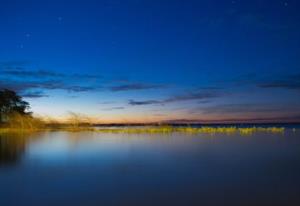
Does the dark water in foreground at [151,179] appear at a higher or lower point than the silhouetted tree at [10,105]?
lower

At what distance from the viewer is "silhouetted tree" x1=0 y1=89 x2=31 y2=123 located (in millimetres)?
50219

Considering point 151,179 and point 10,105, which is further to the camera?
point 10,105

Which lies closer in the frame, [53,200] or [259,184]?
[53,200]

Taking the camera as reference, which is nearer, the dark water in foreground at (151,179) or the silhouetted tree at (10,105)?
the dark water in foreground at (151,179)

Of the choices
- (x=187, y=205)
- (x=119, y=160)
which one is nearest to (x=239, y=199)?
(x=187, y=205)

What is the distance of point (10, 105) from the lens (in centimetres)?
5134

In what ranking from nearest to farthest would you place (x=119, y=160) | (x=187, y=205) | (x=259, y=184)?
(x=187, y=205)
(x=259, y=184)
(x=119, y=160)

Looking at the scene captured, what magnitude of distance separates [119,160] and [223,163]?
17.0 ft

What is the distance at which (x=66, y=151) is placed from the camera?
2412 cm

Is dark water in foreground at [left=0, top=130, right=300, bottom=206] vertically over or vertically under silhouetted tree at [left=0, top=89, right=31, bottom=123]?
under

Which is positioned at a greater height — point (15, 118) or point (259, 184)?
point (15, 118)

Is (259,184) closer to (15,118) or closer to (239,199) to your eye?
(239,199)

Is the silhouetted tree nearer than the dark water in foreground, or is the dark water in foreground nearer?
the dark water in foreground

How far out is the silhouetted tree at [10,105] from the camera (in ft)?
165
